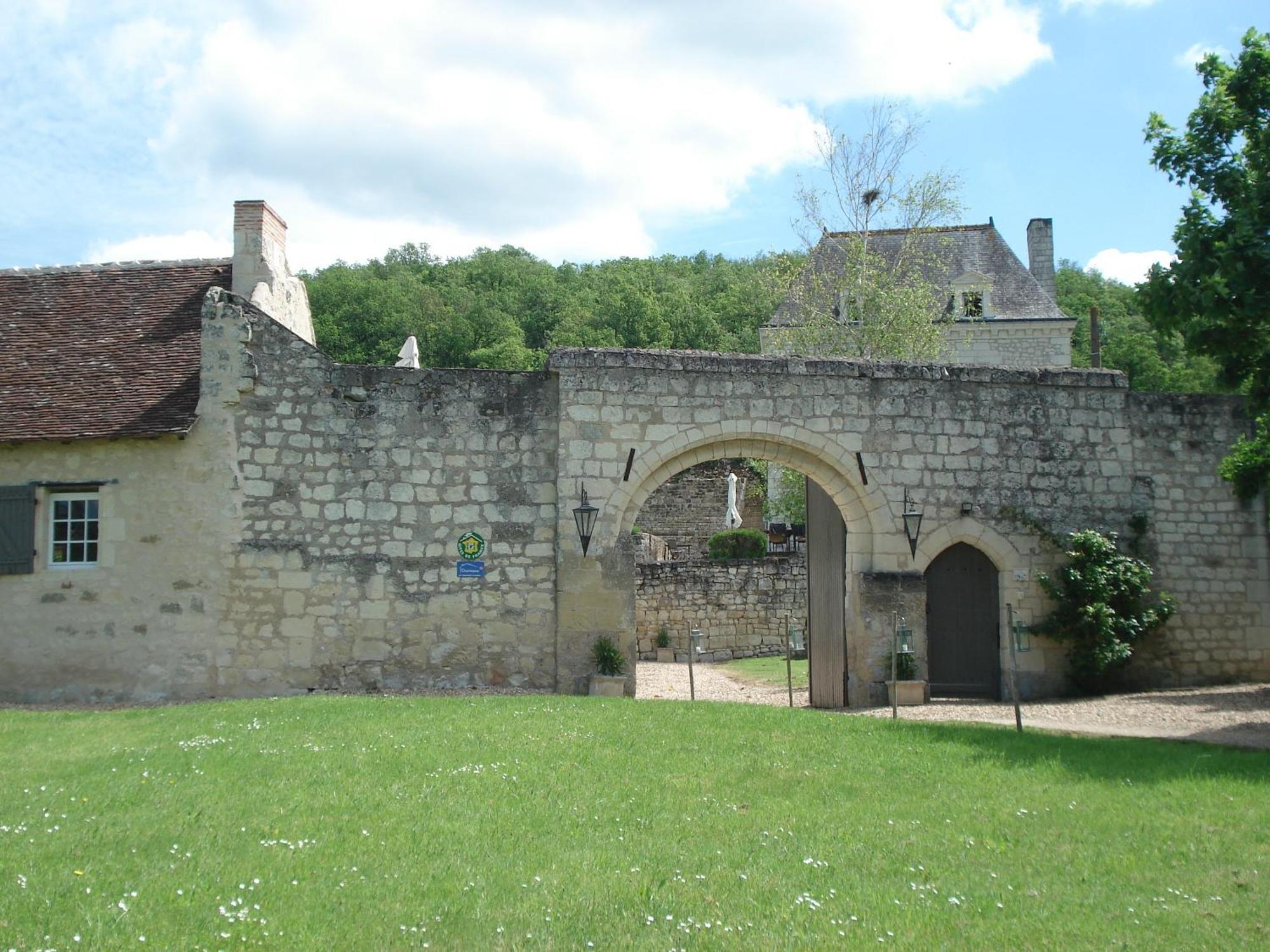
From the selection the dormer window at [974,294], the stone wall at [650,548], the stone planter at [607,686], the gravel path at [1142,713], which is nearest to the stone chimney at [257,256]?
the stone planter at [607,686]

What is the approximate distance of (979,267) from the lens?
1318 inches

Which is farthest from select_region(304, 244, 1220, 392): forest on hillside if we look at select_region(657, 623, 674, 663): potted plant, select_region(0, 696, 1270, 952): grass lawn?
select_region(0, 696, 1270, 952): grass lawn

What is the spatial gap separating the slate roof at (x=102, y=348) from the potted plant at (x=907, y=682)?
8259 mm

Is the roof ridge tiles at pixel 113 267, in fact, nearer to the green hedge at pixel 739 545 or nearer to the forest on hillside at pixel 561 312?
the green hedge at pixel 739 545

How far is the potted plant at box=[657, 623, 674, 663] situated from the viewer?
2016 centimetres

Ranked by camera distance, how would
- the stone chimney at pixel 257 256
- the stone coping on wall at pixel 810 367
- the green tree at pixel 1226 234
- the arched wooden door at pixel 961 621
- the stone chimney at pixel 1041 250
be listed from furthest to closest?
the stone chimney at pixel 1041 250
the stone chimney at pixel 257 256
the arched wooden door at pixel 961 621
the stone coping on wall at pixel 810 367
the green tree at pixel 1226 234

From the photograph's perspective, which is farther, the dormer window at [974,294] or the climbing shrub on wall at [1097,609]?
the dormer window at [974,294]

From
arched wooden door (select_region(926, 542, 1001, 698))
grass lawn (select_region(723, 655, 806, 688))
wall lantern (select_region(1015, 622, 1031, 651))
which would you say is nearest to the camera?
wall lantern (select_region(1015, 622, 1031, 651))

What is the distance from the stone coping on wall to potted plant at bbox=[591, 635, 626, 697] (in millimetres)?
3052

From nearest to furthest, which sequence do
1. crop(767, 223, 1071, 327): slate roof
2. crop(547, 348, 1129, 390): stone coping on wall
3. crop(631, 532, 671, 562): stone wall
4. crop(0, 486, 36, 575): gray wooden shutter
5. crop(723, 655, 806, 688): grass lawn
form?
1. crop(0, 486, 36, 575): gray wooden shutter
2. crop(547, 348, 1129, 390): stone coping on wall
3. crop(723, 655, 806, 688): grass lawn
4. crop(631, 532, 671, 562): stone wall
5. crop(767, 223, 1071, 327): slate roof

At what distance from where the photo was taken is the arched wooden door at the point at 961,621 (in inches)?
509

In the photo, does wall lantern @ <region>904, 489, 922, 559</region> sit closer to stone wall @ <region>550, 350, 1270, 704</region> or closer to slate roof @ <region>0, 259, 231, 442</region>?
stone wall @ <region>550, 350, 1270, 704</region>

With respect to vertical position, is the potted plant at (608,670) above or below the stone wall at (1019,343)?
below

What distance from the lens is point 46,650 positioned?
11812 mm
